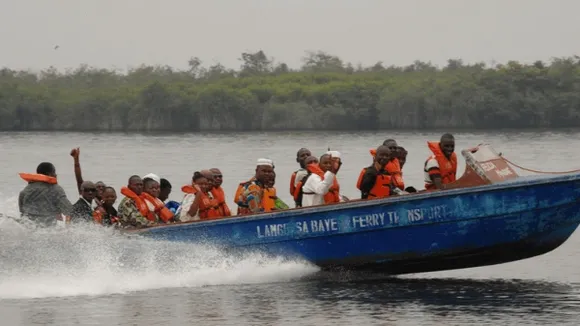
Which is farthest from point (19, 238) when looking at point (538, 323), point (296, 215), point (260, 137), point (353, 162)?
point (260, 137)

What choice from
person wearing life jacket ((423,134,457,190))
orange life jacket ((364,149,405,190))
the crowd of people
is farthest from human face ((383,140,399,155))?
person wearing life jacket ((423,134,457,190))

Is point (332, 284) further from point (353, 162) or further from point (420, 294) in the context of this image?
point (353, 162)

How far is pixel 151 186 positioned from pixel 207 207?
2.36ft

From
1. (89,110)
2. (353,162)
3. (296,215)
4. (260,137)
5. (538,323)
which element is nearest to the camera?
(538,323)

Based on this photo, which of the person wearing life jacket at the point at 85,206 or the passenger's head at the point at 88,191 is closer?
the person wearing life jacket at the point at 85,206

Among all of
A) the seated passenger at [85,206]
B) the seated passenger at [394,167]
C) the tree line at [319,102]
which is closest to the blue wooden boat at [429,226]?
the seated passenger at [394,167]

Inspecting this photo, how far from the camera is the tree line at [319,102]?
82.2 meters

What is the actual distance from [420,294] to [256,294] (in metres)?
1.95

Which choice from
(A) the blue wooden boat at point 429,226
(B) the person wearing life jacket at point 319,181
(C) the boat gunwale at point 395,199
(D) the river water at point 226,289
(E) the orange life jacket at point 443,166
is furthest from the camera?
(E) the orange life jacket at point 443,166

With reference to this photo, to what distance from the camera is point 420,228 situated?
1767 cm

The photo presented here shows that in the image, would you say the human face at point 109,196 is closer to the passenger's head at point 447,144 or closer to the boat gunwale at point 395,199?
the boat gunwale at point 395,199

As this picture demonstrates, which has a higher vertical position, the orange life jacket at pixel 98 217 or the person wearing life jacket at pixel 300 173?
the person wearing life jacket at pixel 300 173

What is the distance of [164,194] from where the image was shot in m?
19.0

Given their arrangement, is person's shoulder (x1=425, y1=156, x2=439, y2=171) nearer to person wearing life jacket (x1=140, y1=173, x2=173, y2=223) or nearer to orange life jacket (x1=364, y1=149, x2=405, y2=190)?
orange life jacket (x1=364, y1=149, x2=405, y2=190)
